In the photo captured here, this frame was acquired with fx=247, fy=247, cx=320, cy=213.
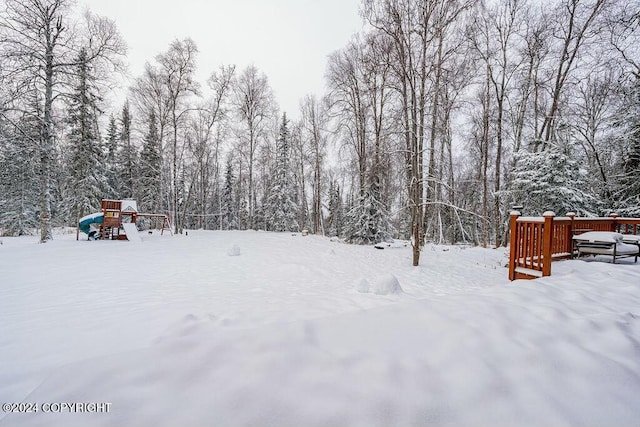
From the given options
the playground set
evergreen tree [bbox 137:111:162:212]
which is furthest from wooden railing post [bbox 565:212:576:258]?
evergreen tree [bbox 137:111:162:212]

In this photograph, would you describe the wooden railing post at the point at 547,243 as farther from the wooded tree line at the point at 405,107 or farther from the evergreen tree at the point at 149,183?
the evergreen tree at the point at 149,183

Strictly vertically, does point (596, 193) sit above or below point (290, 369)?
above

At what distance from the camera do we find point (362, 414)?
1.08 metres

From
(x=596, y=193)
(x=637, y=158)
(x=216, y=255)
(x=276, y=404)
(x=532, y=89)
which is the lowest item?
(x=216, y=255)

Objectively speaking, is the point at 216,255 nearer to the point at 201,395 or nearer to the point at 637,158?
the point at 201,395

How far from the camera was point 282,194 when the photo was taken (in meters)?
20.9

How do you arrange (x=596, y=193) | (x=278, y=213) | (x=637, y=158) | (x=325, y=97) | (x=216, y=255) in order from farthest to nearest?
(x=278, y=213) < (x=325, y=97) < (x=596, y=193) < (x=637, y=158) < (x=216, y=255)

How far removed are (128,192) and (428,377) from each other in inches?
940

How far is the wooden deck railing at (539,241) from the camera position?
433 centimetres

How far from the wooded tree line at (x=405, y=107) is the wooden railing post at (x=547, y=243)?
1.42 metres

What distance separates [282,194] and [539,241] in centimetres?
1806

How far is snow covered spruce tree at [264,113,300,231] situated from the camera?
20.8 meters

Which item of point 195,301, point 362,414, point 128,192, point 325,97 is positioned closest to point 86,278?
point 195,301

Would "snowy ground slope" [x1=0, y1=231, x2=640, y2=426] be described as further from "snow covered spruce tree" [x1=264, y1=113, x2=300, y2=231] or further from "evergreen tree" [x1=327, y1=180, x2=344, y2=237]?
"evergreen tree" [x1=327, y1=180, x2=344, y2=237]
